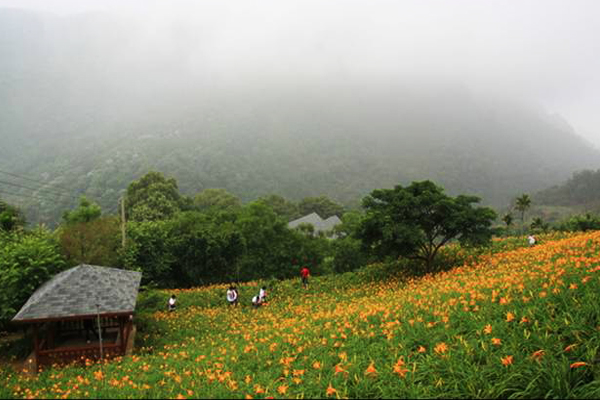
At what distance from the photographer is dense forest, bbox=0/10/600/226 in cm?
8356

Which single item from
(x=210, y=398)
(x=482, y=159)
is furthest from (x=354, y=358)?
(x=482, y=159)

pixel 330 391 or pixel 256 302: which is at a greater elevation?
pixel 330 391

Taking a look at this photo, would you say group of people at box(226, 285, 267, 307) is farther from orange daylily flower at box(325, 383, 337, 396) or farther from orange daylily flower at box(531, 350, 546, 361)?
orange daylily flower at box(531, 350, 546, 361)

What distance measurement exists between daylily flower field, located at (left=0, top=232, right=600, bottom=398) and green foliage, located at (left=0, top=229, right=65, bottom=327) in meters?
3.01

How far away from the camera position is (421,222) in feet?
50.5

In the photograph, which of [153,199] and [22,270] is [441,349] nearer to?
[22,270]

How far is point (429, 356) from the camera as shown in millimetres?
5508

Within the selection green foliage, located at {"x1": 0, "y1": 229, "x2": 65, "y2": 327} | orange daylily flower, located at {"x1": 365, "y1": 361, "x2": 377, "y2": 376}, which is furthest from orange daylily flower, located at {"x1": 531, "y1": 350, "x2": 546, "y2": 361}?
green foliage, located at {"x1": 0, "y1": 229, "x2": 65, "y2": 327}

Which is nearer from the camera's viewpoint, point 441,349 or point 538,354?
point 538,354

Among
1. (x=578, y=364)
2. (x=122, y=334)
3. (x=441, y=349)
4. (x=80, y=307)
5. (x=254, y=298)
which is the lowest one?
(x=254, y=298)

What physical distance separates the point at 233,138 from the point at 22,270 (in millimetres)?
102331

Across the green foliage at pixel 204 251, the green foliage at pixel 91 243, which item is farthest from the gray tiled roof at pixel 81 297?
the green foliage at pixel 204 251

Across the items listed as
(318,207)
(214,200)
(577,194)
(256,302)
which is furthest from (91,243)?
(577,194)

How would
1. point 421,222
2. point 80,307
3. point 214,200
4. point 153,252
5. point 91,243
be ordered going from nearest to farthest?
point 80,307 < point 421,222 < point 91,243 < point 153,252 < point 214,200
